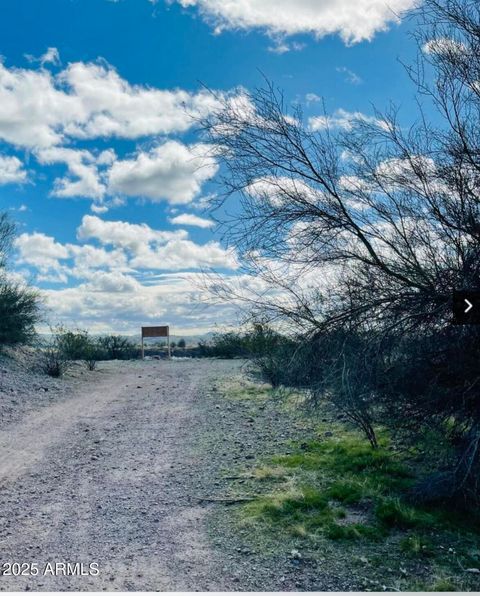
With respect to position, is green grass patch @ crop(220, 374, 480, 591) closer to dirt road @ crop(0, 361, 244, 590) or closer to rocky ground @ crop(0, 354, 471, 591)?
rocky ground @ crop(0, 354, 471, 591)

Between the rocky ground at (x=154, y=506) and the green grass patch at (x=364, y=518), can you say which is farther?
the green grass patch at (x=364, y=518)

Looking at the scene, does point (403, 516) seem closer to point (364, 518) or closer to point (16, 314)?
point (364, 518)

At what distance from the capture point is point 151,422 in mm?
10688

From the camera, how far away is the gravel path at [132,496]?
444 centimetres

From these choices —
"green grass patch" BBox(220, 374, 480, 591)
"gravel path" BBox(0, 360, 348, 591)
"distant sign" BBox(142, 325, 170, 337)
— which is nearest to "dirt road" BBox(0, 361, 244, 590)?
"gravel path" BBox(0, 360, 348, 591)

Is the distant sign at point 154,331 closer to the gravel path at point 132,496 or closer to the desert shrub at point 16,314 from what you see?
Answer: the desert shrub at point 16,314

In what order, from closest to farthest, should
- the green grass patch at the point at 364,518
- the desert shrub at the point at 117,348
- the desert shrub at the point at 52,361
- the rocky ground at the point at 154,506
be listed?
the rocky ground at the point at 154,506, the green grass patch at the point at 364,518, the desert shrub at the point at 52,361, the desert shrub at the point at 117,348

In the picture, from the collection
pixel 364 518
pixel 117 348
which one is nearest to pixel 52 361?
pixel 117 348

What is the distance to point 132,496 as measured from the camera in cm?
634

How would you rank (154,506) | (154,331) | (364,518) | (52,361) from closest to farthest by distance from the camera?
(364,518) → (154,506) → (52,361) → (154,331)

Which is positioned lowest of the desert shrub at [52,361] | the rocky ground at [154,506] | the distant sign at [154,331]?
the rocky ground at [154,506]

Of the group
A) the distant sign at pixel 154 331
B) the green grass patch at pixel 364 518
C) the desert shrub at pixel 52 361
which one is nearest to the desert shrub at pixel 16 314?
the desert shrub at pixel 52 361

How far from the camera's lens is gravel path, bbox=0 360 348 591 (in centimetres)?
444

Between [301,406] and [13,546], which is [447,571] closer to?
[301,406]
